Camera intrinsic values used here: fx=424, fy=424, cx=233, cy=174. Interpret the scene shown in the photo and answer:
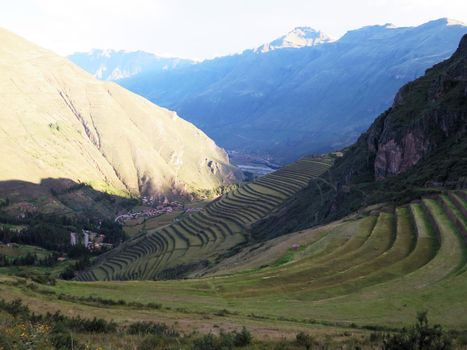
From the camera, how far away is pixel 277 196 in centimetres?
12000

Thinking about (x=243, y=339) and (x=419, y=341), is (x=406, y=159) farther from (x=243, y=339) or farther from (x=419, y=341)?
(x=419, y=341)

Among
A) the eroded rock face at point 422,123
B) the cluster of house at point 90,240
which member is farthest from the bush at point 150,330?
the cluster of house at point 90,240

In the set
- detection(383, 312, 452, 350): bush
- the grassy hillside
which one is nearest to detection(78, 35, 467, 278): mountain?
the grassy hillside

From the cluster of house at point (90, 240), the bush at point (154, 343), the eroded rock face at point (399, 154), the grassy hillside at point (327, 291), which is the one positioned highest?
the eroded rock face at point (399, 154)

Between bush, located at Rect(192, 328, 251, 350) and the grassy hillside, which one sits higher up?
bush, located at Rect(192, 328, 251, 350)

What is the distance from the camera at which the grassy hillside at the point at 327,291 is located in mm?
22605

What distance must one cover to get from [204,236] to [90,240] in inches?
3516

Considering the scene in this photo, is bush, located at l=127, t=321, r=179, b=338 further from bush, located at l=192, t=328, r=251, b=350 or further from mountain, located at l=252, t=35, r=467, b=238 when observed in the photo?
mountain, located at l=252, t=35, r=467, b=238

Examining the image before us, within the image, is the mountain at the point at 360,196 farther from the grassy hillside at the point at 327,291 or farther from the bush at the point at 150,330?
A: the bush at the point at 150,330

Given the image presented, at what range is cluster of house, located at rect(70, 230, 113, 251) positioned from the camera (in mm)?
163288

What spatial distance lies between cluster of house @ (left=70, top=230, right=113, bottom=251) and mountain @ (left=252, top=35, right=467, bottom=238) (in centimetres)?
8743

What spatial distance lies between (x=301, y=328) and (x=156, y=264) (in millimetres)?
77471

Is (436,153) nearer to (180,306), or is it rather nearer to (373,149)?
(373,149)

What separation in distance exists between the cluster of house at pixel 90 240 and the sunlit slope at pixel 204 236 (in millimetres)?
30282
